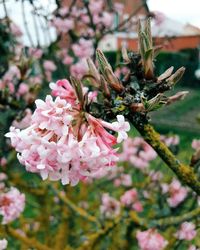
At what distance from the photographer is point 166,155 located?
121 cm

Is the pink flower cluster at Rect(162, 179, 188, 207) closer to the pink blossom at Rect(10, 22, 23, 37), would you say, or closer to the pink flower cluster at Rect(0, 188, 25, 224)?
the pink flower cluster at Rect(0, 188, 25, 224)

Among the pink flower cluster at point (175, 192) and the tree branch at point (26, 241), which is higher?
the tree branch at point (26, 241)

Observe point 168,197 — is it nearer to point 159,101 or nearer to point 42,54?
point 42,54

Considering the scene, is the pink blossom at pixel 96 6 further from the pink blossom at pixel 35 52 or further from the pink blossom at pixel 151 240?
the pink blossom at pixel 151 240

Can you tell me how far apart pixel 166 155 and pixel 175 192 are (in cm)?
242

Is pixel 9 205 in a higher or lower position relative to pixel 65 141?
lower

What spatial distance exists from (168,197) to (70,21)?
243 cm

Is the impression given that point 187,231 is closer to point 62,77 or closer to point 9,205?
point 9,205

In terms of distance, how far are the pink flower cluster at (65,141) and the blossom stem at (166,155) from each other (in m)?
0.15

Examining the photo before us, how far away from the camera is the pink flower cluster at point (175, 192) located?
345cm

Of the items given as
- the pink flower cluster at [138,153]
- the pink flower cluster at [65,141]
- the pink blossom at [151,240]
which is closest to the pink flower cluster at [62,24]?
the pink flower cluster at [138,153]

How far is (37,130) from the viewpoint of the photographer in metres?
1.04

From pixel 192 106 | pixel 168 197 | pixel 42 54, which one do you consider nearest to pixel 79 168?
pixel 168 197

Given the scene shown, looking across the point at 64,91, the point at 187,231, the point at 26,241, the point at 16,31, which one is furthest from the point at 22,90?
the point at 64,91
